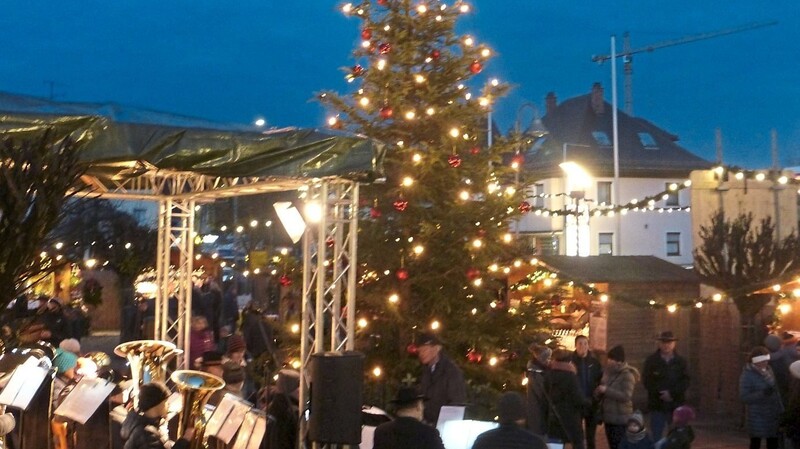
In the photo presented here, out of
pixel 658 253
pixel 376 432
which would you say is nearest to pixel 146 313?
pixel 376 432

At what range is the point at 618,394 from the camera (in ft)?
34.9

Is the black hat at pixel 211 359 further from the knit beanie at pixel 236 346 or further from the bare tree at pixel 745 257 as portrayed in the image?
the bare tree at pixel 745 257

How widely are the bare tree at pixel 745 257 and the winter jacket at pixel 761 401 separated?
445cm

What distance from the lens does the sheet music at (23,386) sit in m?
7.52

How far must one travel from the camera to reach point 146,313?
19.8m

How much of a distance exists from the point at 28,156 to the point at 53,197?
0.25 m

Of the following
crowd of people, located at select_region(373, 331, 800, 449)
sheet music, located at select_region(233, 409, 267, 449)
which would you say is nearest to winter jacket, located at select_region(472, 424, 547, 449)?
sheet music, located at select_region(233, 409, 267, 449)

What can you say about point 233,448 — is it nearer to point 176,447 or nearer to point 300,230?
point 176,447

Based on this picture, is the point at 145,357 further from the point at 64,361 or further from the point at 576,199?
the point at 576,199

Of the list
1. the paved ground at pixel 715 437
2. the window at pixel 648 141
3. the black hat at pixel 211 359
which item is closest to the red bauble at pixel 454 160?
the black hat at pixel 211 359

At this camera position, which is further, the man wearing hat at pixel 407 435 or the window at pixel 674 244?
the window at pixel 674 244

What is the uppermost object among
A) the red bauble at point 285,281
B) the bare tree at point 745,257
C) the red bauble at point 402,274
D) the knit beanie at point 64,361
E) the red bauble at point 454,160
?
the red bauble at point 454,160

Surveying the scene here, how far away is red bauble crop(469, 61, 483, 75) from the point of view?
41.0ft

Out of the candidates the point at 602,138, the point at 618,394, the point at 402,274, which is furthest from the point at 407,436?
the point at 602,138
